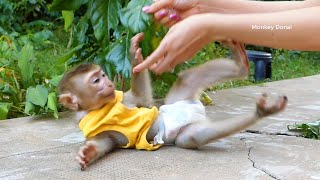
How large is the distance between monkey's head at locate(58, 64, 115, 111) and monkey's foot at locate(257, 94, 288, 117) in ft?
1.94

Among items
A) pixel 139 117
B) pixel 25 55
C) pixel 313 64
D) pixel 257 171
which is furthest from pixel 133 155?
pixel 313 64

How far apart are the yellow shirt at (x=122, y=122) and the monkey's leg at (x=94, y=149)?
32 millimetres

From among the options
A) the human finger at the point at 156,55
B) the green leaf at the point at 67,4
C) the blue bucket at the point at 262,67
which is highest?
the green leaf at the point at 67,4

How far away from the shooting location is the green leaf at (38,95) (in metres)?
3.11

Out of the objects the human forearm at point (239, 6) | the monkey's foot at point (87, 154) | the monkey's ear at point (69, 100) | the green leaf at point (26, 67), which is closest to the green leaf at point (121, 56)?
the green leaf at point (26, 67)

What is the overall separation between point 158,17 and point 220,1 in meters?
0.31

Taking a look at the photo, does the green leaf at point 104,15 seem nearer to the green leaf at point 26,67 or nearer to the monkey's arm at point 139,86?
the green leaf at point 26,67

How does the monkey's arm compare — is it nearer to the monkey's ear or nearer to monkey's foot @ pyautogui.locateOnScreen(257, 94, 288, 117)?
the monkey's ear

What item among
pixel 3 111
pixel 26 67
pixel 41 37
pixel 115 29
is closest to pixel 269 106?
pixel 115 29

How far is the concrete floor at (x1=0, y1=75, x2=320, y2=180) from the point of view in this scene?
6.90ft

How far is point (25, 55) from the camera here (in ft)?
11.4

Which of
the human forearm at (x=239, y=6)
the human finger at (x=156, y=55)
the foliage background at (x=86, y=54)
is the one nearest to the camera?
the human finger at (x=156, y=55)

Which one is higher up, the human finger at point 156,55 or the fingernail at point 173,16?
the fingernail at point 173,16

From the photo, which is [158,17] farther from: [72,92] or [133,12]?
[133,12]
